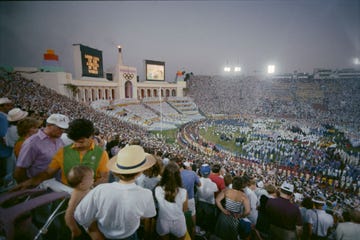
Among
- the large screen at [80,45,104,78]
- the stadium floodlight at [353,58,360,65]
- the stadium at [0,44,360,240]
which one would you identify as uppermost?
the stadium floodlight at [353,58,360,65]

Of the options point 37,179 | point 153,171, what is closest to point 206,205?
point 153,171

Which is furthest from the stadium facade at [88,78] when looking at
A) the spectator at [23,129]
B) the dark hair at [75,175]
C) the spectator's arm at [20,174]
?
the dark hair at [75,175]

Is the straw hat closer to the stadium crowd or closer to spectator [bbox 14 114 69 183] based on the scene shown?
the stadium crowd

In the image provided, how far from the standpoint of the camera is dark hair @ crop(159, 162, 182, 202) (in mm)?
2682

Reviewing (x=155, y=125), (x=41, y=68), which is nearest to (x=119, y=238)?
(x=155, y=125)

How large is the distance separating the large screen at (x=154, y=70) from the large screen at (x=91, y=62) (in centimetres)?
1403

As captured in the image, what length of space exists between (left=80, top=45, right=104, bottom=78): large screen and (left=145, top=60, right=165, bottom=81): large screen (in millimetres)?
14032

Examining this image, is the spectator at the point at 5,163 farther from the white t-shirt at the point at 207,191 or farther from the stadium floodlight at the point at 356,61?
the stadium floodlight at the point at 356,61

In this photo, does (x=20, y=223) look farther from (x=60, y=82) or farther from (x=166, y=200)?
(x=60, y=82)

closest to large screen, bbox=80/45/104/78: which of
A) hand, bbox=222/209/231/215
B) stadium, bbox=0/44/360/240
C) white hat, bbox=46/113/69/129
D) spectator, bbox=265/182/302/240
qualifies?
stadium, bbox=0/44/360/240

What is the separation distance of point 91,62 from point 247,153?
30.8 m

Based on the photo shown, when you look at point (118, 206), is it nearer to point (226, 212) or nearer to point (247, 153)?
point (226, 212)

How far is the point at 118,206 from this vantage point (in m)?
1.98

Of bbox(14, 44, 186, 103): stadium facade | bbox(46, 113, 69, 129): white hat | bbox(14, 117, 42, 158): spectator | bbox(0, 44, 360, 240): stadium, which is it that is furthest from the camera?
bbox(14, 44, 186, 103): stadium facade
